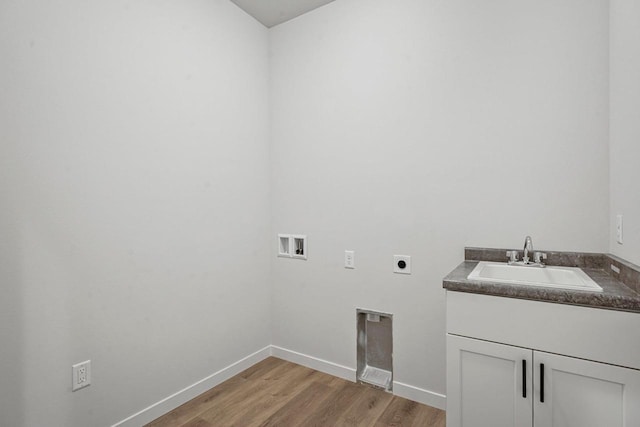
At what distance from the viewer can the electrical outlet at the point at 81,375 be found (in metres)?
1.62

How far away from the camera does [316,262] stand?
2557mm

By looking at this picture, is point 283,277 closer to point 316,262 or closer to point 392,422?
point 316,262

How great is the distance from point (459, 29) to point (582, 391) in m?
1.86

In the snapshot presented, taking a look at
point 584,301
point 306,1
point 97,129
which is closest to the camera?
point 584,301

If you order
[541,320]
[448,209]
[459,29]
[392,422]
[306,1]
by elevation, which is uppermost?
[306,1]

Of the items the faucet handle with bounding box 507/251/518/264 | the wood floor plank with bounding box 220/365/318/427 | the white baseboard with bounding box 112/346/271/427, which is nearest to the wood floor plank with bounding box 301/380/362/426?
the wood floor plank with bounding box 220/365/318/427

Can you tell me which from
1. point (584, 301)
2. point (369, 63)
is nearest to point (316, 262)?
point (369, 63)

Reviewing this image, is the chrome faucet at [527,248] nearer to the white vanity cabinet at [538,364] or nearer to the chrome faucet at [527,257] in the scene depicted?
the chrome faucet at [527,257]

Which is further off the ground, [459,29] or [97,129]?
[459,29]

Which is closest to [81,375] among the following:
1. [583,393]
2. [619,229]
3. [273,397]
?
[273,397]

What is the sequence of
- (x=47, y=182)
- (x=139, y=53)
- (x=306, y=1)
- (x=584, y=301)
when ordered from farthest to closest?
(x=306, y=1)
(x=139, y=53)
(x=47, y=182)
(x=584, y=301)

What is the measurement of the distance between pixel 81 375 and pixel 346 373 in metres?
1.57

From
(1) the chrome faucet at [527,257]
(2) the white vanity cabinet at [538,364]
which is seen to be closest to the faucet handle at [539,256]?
(1) the chrome faucet at [527,257]

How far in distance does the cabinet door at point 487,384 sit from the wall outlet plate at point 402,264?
0.70m
